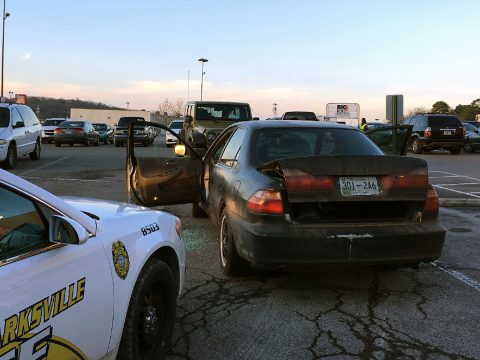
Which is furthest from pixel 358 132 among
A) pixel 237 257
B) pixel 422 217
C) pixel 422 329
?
pixel 422 329

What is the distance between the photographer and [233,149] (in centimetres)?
538

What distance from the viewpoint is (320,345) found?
3.37 m

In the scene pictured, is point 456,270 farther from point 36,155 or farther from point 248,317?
point 36,155

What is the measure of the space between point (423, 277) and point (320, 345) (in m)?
1.96

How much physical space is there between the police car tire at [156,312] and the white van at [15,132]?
11.3 metres

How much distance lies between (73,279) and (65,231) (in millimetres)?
218

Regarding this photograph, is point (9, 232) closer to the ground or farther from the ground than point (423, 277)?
farther from the ground

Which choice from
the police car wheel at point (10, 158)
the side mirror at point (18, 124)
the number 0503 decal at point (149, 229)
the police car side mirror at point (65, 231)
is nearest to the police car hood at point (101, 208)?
the number 0503 decal at point (149, 229)

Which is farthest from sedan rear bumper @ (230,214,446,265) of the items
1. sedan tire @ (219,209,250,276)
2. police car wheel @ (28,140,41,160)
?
police car wheel @ (28,140,41,160)

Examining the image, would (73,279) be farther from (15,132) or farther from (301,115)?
(301,115)

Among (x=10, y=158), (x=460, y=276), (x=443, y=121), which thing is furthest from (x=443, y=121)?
(x=460, y=276)

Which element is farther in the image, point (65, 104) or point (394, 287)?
point (65, 104)

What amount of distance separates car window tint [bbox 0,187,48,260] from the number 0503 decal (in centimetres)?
78

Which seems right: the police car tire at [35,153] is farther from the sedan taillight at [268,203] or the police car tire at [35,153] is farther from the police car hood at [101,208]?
the police car hood at [101,208]
